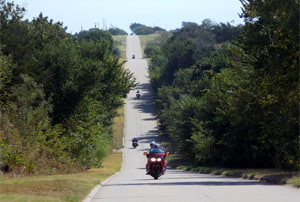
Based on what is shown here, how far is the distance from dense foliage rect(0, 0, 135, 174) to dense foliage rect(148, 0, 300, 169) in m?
9.56

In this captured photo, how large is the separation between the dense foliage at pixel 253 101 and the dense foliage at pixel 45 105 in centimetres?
956

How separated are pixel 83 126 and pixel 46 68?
495cm

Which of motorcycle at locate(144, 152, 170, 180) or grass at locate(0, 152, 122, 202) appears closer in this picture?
grass at locate(0, 152, 122, 202)

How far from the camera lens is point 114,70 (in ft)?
170

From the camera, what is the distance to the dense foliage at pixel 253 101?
21.9 metres

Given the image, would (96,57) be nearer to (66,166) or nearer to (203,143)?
(203,143)

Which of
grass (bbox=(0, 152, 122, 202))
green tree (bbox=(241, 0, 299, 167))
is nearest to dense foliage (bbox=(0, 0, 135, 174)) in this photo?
grass (bbox=(0, 152, 122, 202))

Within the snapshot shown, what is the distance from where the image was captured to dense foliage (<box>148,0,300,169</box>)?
21859mm

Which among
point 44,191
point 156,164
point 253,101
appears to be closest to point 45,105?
point 156,164

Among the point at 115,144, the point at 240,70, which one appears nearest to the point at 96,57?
the point at 240,70

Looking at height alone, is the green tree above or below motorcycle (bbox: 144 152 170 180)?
above

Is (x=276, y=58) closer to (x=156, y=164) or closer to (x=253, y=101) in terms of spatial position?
(x=253, y=101)

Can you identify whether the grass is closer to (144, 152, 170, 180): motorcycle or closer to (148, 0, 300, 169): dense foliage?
(144, 152, 170, 180): motorcycle

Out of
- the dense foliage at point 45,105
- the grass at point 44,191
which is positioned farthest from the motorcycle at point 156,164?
the grass at point 44,191
